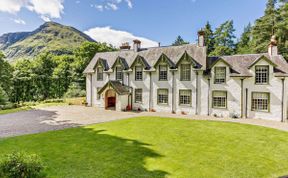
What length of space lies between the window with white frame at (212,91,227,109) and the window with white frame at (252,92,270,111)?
2.93 metres

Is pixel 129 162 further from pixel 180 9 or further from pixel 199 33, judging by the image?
pixel 180 9

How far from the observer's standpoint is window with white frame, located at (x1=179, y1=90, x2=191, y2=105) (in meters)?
24.3

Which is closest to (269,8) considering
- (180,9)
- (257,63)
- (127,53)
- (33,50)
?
(180,9)

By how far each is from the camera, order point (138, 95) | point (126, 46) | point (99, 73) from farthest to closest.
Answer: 1. point (126, 46)
2. point (99, 73)
3. point (138, 95)

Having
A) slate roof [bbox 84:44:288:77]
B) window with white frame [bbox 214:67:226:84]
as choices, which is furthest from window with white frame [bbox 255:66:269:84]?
window with white frame [bbox 214:67:226:84]

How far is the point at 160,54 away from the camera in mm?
27766

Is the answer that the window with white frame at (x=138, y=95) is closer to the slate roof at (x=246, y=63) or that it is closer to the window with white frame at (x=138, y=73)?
the window with white frame at (x=138, y=73)

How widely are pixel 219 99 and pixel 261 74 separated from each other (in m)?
5.07

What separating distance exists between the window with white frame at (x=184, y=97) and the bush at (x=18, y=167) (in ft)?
66.1

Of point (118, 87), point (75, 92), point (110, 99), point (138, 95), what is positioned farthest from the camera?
point (75, 92)

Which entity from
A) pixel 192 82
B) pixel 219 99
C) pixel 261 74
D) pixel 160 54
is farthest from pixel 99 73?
pixel 261 74

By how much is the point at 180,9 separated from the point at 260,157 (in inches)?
940

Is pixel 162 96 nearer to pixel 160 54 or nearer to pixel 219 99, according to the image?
pixel 160 54

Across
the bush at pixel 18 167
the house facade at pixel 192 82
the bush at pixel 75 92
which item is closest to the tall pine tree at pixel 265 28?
the house facade at pixel 192 82
